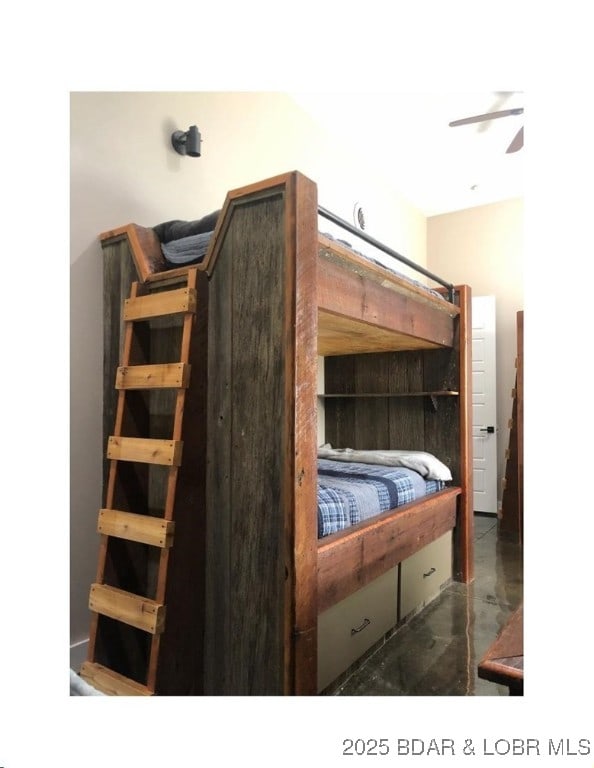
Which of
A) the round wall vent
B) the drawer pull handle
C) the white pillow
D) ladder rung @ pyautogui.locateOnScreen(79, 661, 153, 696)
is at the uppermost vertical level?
the round wall vent

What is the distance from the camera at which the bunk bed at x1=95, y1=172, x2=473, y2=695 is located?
4.26 ft

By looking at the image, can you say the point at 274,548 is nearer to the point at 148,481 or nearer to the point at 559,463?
the point at 148,481

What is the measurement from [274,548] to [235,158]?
6.47 feet

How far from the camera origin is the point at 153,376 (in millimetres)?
1574

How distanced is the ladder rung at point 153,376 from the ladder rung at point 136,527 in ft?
1.36

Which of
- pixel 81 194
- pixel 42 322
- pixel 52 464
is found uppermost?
pixel 81 194

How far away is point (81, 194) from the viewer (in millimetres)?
1754

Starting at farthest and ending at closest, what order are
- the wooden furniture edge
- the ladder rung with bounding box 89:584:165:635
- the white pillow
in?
the white pillow
the wooden furniture edge
the ladder rung with bounding box 89:584:165:635

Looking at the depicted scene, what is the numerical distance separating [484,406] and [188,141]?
334 centimetres

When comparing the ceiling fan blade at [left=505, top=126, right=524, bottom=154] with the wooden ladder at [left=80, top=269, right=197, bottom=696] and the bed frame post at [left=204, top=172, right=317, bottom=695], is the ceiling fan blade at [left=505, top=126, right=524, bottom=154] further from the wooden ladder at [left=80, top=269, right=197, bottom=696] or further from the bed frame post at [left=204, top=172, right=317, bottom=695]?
the wooden ladder at [left=80, top=269, right=197, bottom=696]

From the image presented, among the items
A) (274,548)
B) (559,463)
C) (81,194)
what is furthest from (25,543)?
(81,194)

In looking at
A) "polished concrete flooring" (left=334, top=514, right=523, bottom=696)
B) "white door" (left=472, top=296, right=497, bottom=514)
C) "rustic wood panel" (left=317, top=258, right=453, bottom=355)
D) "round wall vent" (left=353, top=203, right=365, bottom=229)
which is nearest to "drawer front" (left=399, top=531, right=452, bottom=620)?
"polished concrete flooring" (left=334, top=514, right=523, bottom=696)

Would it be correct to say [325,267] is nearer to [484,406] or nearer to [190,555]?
[190,555]

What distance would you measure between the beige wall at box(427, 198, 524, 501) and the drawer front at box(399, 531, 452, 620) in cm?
186
